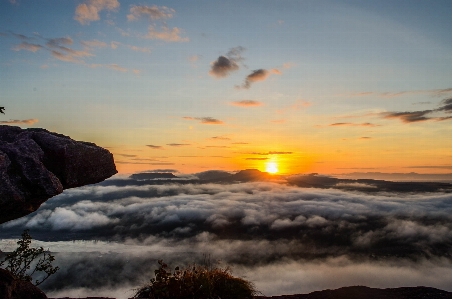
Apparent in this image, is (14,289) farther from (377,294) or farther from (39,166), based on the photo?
(377,294)

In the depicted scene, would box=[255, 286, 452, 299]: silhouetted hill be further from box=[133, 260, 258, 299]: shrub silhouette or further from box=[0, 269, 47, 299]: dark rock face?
box=[0, 269, 47, 299]: dark rock face

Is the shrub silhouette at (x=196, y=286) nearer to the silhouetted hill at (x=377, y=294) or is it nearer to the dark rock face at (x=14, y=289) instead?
the silhouetted hill at (x=377, y=294)

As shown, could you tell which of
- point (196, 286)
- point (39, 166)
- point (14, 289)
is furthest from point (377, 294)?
point (39, 166)

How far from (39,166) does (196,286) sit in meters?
6.72

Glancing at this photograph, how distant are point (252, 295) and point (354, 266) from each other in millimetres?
129594

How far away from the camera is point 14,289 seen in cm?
980

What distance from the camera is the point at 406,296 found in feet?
49.8

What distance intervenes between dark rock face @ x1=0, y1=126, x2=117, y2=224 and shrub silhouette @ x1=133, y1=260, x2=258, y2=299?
171 inches

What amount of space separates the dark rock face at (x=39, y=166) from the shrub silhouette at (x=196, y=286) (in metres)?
4.35

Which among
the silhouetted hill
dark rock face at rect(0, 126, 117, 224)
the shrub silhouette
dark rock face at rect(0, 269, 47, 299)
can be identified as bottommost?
the silhouetted hill

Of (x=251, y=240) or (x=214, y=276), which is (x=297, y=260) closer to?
(x=251, y=240)

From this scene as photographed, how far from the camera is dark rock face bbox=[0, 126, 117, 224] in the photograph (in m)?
9.11

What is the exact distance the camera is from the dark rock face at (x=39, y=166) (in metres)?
9.11

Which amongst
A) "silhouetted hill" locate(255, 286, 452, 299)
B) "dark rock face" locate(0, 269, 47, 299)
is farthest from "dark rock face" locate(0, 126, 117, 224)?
"silhouetted hill" locate(255, 286, 452, 299)
